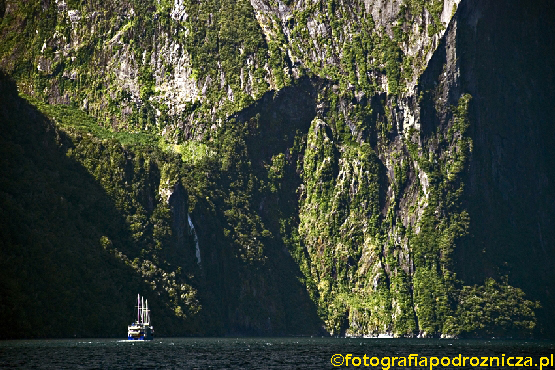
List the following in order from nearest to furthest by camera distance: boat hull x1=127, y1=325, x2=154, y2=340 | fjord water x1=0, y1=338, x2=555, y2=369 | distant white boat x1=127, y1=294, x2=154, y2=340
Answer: fjord water x1=0, y1=338, x2=555, y2=369 < boat hull x1=127, y1=325, x2=154, y2=340 < distant white boat x1=127, y1=294, x2=154, y2=340

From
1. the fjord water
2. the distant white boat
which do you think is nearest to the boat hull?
the distant white boat

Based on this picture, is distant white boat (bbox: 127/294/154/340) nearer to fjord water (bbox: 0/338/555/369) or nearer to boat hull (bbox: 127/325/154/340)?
boat hull (bbox: 127/325/154/340)

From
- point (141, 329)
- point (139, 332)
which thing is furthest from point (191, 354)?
point (141, 329)

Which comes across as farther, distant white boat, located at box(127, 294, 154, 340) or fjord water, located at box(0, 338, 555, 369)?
distant white boat, located at box(127, 294, 154, 340)

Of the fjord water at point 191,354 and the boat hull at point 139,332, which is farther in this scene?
the boat hull at point 139,332

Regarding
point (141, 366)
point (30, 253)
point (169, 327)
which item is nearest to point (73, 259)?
point (30, 253)

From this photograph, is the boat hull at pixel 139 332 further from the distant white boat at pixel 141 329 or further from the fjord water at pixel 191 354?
the fjord water at pixel 191 354

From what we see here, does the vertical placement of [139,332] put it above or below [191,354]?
above

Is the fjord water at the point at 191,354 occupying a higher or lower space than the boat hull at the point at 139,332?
lower

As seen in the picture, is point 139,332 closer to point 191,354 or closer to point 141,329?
point 141,329

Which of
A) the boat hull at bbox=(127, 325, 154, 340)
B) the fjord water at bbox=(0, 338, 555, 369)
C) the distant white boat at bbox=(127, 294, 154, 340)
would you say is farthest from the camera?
the distant white boat at bbox=(127, 294, 154, 340)

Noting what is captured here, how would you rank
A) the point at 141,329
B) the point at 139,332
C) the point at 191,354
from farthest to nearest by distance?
the point at 141,329 → the point at 139,332 → the point at 191,354

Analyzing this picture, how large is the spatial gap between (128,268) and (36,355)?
269ft

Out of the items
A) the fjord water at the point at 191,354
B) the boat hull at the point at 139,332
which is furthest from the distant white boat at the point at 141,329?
the fjord water at the point at 191,354
